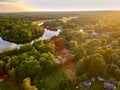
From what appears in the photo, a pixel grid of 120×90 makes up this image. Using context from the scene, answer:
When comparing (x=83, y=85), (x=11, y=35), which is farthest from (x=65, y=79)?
(x=11, y=35)

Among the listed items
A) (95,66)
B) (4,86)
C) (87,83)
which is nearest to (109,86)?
(87,83)

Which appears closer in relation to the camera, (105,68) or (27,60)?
(105,68)

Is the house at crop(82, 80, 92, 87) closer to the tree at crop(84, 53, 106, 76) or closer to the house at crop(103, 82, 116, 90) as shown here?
the tree at crop(84, 53, 106, 76)

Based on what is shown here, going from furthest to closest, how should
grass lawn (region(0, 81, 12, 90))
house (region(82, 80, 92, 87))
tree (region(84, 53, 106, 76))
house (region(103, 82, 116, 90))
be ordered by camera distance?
1. tree (region(84, 53, 106, 76))
2. grass lawn (region(0, 81, 12, 90))
3. house (region(82, 80, 92, 87))
4. house (region(103, 82, 116, 90))

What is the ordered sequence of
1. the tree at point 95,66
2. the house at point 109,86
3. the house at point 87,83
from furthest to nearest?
the tree at point 95,66 < the house at point 87,83 < the house at point 109,86

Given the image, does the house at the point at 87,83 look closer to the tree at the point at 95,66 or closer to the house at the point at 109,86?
the tree at the point at 95,66

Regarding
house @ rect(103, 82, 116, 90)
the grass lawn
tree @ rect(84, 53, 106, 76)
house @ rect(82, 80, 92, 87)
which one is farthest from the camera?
tree @ rect(84, 53, 106, 76)

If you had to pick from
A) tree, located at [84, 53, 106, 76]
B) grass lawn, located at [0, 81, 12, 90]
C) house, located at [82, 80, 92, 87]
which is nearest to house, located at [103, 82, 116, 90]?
house, located at [82, 80, 92, 87]

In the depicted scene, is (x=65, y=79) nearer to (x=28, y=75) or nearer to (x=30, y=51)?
(x=28, y=75)

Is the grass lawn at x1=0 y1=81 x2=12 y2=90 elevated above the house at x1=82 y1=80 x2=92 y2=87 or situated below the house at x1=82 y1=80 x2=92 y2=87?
below

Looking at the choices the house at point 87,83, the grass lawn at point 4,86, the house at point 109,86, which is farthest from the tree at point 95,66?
the grass lawn at point 4,86

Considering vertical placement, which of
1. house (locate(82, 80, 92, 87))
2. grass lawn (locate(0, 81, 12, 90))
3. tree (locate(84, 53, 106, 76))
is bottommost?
grass lawn (locate(0, 81, 12, 90))
